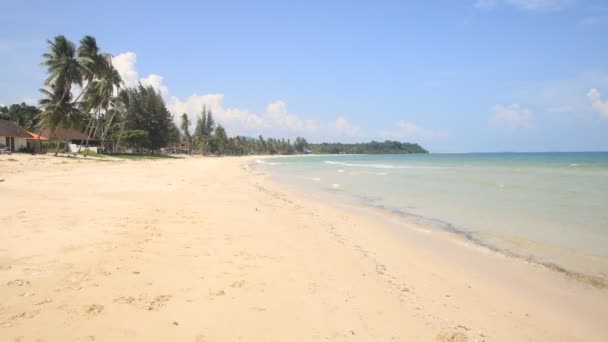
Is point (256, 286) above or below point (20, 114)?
below

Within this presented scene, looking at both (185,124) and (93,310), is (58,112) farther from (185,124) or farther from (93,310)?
(185,124)

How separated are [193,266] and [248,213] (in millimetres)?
5166

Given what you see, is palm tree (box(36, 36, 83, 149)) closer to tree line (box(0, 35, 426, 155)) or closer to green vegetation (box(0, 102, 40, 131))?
tree line (box(0, 35, 426, 155))

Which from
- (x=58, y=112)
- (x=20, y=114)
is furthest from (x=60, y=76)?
(x=20, y=114)

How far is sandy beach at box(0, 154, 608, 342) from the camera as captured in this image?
11.6 feet

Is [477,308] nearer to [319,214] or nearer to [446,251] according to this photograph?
[446,251]

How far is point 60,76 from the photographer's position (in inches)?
1465

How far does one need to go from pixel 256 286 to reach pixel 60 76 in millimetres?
42932

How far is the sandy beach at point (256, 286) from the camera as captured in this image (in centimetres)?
354

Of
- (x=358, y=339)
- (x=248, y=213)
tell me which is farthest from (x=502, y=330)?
(x=248, y=213)

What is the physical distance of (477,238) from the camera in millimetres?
8852

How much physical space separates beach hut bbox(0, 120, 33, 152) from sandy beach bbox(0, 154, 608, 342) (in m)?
42.8

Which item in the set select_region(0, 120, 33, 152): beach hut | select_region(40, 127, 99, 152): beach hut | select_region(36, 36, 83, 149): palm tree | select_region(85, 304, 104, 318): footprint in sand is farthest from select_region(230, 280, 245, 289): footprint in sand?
select_region(40, 127, 99, 152): beach hut

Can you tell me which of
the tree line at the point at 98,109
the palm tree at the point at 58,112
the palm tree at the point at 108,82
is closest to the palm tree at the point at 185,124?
the tree line at the point at 98,109
